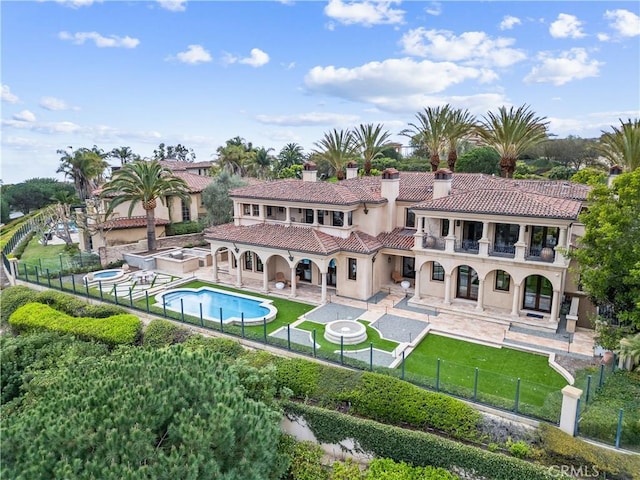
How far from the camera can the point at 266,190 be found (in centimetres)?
3238

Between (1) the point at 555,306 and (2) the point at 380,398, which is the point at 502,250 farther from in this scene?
(2) the point at 380,398

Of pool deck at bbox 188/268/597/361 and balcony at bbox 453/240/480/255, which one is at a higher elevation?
balcony at bbox 453/240/480/255

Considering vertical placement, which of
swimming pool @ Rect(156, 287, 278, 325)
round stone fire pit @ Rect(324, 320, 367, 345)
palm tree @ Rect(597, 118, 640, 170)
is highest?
palm tree @ Rect(597, 118, 640, 170)

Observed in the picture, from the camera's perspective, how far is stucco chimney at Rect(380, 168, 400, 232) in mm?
29828

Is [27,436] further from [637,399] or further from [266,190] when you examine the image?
[266,190]

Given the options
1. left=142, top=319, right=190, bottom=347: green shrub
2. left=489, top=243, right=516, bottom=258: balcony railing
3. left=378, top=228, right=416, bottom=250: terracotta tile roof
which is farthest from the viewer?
left=378, top=228, right=416, bottom=250: terracotta tile roof

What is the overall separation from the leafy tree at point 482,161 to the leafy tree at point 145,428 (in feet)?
175

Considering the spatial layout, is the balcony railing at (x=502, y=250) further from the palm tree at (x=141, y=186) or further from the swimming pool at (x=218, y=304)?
the palm tree at (x=141, y=186)

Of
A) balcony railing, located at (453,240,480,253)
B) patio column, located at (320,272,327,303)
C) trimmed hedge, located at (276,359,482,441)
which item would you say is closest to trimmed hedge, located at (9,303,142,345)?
trimmed hedge, located at (276,359,482,441)

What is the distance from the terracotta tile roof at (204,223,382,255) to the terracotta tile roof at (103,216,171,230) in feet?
44.8

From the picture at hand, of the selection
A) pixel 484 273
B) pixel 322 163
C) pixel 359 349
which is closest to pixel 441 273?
pixel 484 273

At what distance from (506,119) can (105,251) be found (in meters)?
35.6

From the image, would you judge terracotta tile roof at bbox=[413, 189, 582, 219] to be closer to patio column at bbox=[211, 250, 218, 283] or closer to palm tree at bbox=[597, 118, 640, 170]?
palm tree at bbox=[597, 118, 640, 170]

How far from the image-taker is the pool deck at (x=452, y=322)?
2142 centimetres
